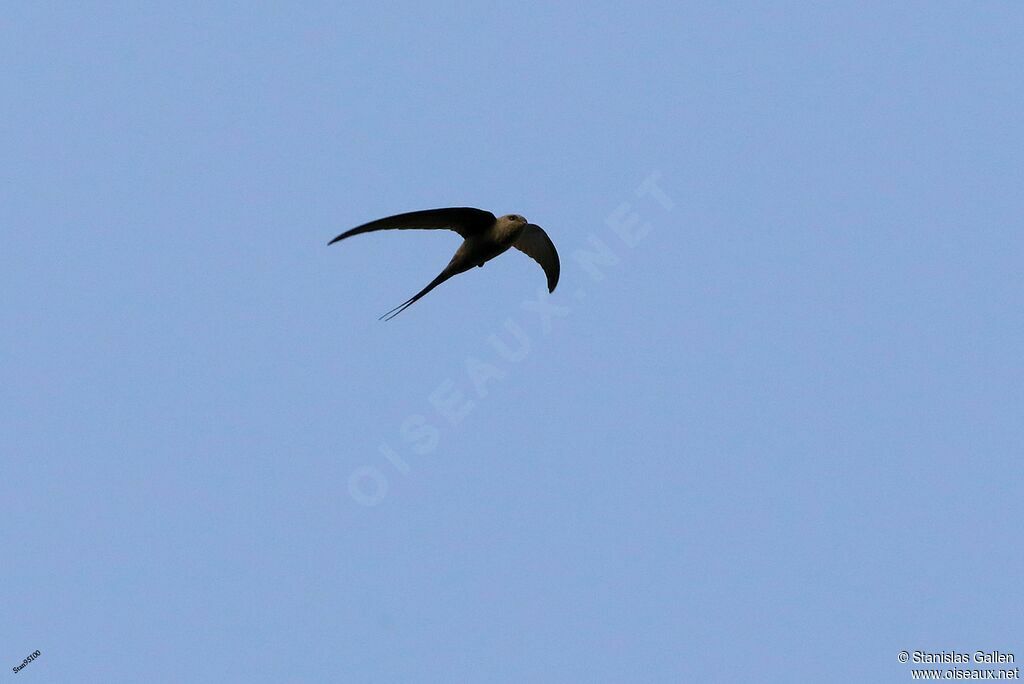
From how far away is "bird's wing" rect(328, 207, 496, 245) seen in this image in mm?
10250

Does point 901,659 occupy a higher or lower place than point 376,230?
lower

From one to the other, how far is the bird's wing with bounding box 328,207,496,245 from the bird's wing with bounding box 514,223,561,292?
1.20 metres

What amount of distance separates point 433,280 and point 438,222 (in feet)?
2.75

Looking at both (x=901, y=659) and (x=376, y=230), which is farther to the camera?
(x=901, y=659)

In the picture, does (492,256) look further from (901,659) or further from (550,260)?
(901,659)

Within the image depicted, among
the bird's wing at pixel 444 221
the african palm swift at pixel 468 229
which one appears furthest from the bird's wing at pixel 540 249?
the bird's wing at pixel 444 221

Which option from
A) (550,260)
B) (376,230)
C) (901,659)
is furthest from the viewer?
(550,260)

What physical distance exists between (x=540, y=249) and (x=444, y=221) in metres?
2.47

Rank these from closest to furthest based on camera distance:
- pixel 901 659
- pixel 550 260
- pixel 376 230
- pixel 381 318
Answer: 1. pixel 376 230
2. pixel 381 318
3. pixel 901 659
4. pixel 550 260

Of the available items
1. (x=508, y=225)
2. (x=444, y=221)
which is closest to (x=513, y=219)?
(x=508, y=225)

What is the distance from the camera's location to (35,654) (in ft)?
38.5

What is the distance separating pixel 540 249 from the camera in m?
13.2

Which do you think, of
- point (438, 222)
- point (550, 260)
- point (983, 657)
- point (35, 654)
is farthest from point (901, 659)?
point (35, 654)

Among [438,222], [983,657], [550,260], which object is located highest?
[438,222]
